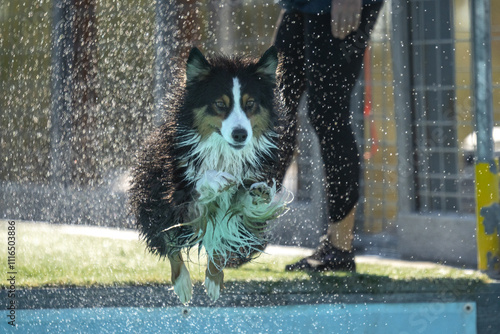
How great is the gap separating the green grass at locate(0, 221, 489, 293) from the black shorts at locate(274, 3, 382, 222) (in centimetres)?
62

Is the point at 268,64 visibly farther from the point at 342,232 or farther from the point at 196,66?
the point at 342,232

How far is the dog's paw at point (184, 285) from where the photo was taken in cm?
223

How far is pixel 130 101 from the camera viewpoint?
2.46 meters

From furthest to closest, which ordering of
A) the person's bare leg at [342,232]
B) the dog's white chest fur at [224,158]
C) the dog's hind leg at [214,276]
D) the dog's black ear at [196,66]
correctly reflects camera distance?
the person's bare leg at [342,232]
the dog's hind leg at [214,276]
the dog's white chest fur at [224,158]
the dog's black ear at [196,66]

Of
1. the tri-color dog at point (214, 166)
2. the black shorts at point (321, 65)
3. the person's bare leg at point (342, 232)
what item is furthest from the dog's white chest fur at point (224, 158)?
the person's bare leg at point (342, 232)

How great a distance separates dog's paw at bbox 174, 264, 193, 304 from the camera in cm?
223

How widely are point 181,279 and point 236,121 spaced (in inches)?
23.6

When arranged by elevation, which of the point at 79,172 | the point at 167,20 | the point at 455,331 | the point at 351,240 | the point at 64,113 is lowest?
the point at 455,331

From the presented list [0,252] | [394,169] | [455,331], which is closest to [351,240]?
[455,331]

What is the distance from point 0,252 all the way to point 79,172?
0.68 metres

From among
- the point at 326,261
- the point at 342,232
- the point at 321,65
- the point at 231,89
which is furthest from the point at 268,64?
the point at 326,261

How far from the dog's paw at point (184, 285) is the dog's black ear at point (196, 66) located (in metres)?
0.63

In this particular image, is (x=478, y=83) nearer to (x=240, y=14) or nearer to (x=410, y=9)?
(x=410, y=9)

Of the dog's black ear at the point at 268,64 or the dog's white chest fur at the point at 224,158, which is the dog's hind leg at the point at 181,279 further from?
the dog's black ear at the point at 268,64
